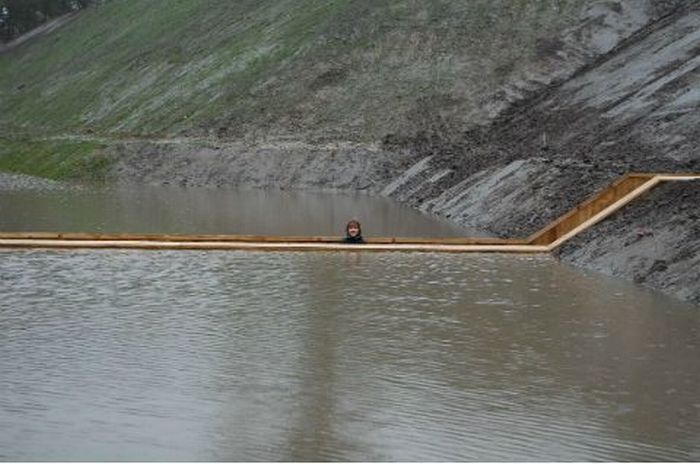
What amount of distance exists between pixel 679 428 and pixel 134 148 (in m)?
51.9

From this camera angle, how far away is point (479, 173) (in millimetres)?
41531

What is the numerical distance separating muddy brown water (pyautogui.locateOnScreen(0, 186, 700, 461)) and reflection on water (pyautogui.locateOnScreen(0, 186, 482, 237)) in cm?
936

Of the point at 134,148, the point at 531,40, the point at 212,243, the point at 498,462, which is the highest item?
the point at 531,40

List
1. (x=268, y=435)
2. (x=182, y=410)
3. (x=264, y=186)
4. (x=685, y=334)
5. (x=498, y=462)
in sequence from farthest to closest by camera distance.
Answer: (x=264, y=186), (x=685, y=334), (x=182, y=410), (x=268, y=435), (x=498, y=462)

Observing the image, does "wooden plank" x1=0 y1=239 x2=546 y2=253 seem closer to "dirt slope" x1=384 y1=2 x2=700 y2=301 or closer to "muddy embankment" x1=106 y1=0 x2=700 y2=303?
"muddy embankment" x1=106 y1=0 x2=700 y2=303

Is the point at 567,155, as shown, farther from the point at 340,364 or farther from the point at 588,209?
the point at 340,364

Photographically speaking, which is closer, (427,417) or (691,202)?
(427,417)

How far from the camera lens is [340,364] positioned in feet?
56.4

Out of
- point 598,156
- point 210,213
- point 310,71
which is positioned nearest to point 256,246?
point 210,213

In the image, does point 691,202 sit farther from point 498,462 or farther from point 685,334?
point 498,462

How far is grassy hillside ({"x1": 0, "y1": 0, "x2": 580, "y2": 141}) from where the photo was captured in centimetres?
5928

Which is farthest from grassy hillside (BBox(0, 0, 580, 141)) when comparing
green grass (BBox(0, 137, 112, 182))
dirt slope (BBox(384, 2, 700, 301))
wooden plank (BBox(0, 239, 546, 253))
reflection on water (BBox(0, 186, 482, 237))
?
wooden plank (BBox(0, 239, 546, 253))

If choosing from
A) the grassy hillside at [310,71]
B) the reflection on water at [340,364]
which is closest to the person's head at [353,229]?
the reflection on water at [340,364]

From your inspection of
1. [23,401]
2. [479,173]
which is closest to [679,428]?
[23,401]
